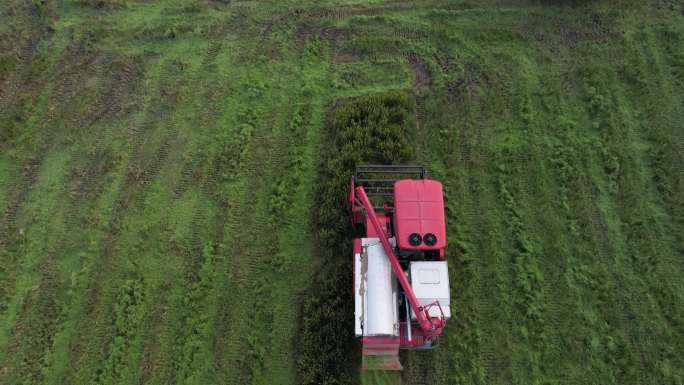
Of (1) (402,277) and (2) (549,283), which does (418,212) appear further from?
(2) (549,283)

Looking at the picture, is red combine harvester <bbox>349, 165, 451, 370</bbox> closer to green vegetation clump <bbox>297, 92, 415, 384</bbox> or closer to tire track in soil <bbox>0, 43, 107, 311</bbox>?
green vegetation clump <bbox>297, 92, 415, 384</bbox>

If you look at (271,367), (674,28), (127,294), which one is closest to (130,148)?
(127,294)

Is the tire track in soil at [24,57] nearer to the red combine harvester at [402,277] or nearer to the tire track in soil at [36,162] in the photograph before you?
the tire track in soil at [36,162]

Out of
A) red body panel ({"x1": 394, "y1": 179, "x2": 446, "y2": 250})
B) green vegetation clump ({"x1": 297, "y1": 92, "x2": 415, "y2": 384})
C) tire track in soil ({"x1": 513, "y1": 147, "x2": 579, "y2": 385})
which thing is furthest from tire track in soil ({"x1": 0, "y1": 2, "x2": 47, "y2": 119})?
tire track in soil ({"x1": 513, "y1": 147, "x2": 579, "y2": 385})

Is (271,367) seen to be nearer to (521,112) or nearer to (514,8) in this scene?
(521,112)

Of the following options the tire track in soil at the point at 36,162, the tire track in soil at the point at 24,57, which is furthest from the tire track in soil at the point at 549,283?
the tire track in soil at the point at 24,57

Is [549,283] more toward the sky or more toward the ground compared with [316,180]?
more toward the ground

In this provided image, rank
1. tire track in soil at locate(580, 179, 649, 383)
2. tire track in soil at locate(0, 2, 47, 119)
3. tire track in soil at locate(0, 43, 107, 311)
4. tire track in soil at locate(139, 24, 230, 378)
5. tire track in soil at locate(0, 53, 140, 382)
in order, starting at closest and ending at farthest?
tire track in soil at locate(580, 179, 649, 383)
tire track in soil at locate(139, 24, 230, 378)
tire track in soil at locate(0, 53, 140, 382)
tire track in soil at locate(0, 43, 107, 311)
tire track in soil at locate(0, 2, 47, 119)

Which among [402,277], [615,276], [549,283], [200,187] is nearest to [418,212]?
[402,277]
